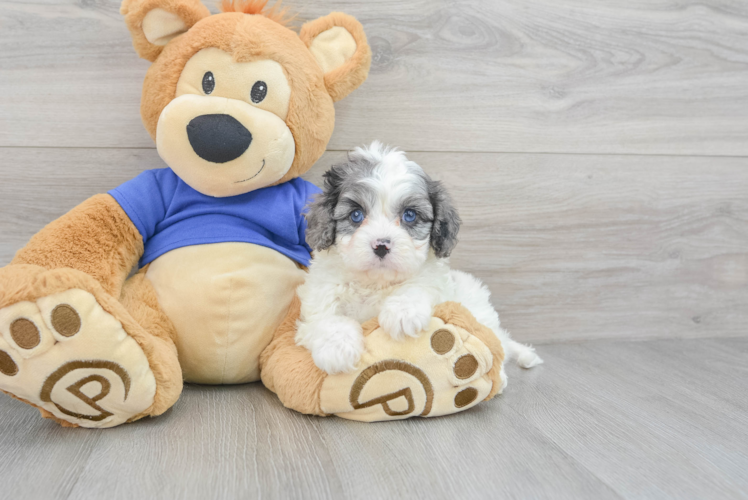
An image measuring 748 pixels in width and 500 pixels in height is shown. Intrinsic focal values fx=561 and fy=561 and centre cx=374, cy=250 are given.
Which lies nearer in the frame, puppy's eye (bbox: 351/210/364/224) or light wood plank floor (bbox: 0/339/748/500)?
light wood plank floor (bbox: 0/339/748/500)

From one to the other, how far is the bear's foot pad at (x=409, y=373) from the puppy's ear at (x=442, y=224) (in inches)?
6.5

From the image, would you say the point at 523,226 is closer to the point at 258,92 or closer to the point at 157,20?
the point at 258,92

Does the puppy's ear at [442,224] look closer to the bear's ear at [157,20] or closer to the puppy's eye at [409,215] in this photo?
the puppy's eye at [409,215]

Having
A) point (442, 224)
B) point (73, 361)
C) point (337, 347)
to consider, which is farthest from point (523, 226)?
point (73, 361)

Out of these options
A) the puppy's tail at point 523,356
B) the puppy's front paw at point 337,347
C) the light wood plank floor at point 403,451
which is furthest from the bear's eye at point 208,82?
the puppy's tail at point 523,356

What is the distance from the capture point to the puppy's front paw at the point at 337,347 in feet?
3.74

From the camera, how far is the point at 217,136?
1.23 m

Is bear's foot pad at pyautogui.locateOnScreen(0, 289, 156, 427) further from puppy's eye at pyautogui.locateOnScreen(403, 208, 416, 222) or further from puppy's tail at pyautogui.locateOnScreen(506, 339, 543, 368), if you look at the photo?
puppy's tail at pyautogui.locateOnScreen(506, 339, 543, 368)

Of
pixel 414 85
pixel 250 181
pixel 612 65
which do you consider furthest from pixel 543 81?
pixel 250 181

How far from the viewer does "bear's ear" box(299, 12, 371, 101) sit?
1388 millimetres

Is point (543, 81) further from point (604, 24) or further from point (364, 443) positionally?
point (364, 443)

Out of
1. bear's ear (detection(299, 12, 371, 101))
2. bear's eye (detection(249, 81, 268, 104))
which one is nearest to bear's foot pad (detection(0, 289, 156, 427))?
bear's eye (detection(249, 81, 268, 104))

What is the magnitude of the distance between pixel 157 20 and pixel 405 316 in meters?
0.88

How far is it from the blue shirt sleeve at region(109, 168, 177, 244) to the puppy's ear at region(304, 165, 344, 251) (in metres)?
0.41
